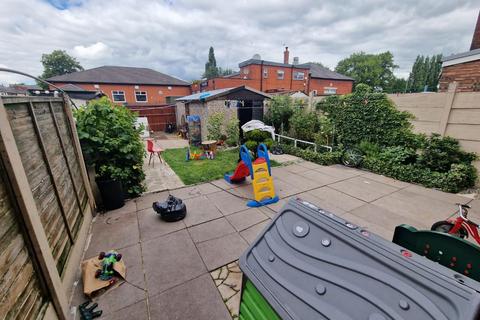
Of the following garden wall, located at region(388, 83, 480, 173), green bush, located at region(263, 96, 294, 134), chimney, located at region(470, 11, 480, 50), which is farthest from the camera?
green bush, located at region(263, 96, 294, 134)

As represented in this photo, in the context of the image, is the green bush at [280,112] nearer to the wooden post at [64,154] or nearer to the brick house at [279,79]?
the wooden post at [64,154]

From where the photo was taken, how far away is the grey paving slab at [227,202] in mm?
4234

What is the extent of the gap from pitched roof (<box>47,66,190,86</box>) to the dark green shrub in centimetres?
2333

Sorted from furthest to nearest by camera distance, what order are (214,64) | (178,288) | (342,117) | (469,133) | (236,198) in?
(214,64), (342,117), (469,133), (236,198), (178,288)

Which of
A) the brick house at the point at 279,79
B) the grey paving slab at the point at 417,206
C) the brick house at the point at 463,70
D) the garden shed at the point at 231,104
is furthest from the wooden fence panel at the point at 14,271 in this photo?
the brick house at the point at 279,79

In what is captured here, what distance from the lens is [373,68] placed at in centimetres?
3966

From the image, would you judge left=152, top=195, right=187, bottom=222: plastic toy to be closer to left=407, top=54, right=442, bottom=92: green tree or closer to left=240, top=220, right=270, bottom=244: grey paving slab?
left=240, top=220, right=270, bottom=244: grey paving slab

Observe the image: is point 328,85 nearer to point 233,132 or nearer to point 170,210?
point 233,132

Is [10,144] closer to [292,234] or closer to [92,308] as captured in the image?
[92,308]

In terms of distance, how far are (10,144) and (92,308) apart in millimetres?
1808

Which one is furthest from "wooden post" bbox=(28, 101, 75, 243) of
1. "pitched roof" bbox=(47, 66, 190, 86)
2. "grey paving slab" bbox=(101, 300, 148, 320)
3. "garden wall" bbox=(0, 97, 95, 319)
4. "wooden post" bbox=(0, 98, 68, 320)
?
"pitched roof" bbox=(47, 66, 190, 86)

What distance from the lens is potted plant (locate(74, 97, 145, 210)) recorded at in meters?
4.09

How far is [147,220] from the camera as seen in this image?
3.86m

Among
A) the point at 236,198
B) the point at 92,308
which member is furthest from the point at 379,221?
the point at 92,308
